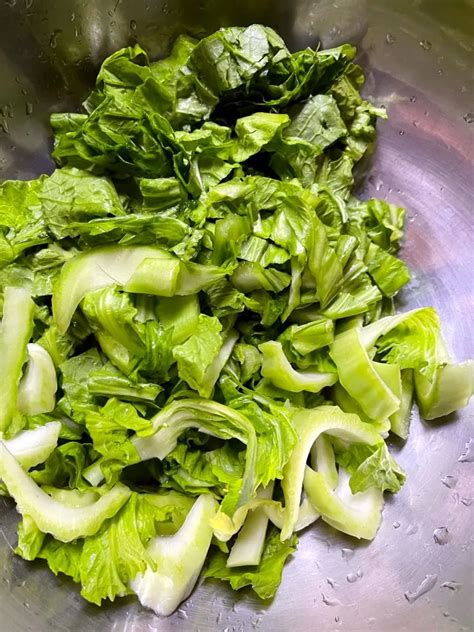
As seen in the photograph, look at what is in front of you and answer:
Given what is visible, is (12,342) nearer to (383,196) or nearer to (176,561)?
(176,561)

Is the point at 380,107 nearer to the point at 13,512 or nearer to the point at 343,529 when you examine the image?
the point at 343,529

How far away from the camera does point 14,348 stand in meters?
1.85

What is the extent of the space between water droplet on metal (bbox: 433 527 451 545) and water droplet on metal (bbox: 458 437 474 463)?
231mm

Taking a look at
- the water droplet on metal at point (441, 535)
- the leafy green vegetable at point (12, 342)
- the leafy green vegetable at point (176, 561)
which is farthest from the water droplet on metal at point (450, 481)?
the leafy green vegetable at point (12, 342)

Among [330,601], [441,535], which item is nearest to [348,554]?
[330,601]

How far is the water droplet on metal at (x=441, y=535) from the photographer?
200 centimetres

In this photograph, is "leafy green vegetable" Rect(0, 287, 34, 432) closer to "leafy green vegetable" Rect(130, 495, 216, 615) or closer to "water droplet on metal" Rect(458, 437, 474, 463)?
"leafy green vegetable" Rect(130, 495, 216, 615)

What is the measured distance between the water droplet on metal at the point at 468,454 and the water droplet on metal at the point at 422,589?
1.25 feet

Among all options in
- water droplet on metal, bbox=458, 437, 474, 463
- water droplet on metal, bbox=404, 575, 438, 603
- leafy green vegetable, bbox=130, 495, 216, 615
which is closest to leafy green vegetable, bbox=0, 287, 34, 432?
leafy green vegetable, bbox=130, 495, 216, 615

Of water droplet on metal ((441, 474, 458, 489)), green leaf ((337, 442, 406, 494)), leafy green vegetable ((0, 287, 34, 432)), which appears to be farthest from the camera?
water droplet on metal ((441, 474, 458, 489))

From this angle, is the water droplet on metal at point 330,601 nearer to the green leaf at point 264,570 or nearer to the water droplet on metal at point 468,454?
the green leaf at point 264,570

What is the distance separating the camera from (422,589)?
1936mm

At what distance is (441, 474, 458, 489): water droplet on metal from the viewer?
2.09 m

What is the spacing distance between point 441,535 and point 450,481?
18 centimetres
